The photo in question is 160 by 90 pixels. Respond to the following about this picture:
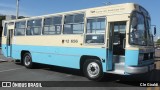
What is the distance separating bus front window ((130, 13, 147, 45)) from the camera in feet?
33.4

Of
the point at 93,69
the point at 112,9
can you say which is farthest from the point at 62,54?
the point at 112,9

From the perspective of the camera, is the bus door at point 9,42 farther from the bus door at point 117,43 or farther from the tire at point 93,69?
the bus door at point 117,43

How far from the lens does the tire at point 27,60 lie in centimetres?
1579

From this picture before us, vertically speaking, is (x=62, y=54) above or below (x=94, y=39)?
below

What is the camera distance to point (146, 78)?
39.9 ft

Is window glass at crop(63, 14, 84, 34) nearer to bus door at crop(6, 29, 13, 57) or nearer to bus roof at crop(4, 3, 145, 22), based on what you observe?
bus roof at crop(4, 3, 145, 22)

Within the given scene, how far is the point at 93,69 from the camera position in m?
11.5

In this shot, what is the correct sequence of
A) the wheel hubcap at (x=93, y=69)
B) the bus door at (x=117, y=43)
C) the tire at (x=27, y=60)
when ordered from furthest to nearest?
1. the tire at (x=27, y=60)
2. the wheel hubcap at (x=93, y=69)
3. the bus door at (x=117, y=43)

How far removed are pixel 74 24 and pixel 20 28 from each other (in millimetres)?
5519

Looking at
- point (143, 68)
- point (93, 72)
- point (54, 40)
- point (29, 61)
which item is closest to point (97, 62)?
point (93, 72)

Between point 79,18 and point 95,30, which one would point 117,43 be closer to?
point 95,30

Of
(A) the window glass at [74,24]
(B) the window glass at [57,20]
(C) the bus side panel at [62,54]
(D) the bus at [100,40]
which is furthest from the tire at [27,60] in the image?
(A) the window glass at [74,24]

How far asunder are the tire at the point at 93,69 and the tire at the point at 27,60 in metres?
4.95

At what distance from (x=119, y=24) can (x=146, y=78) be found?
285cm
